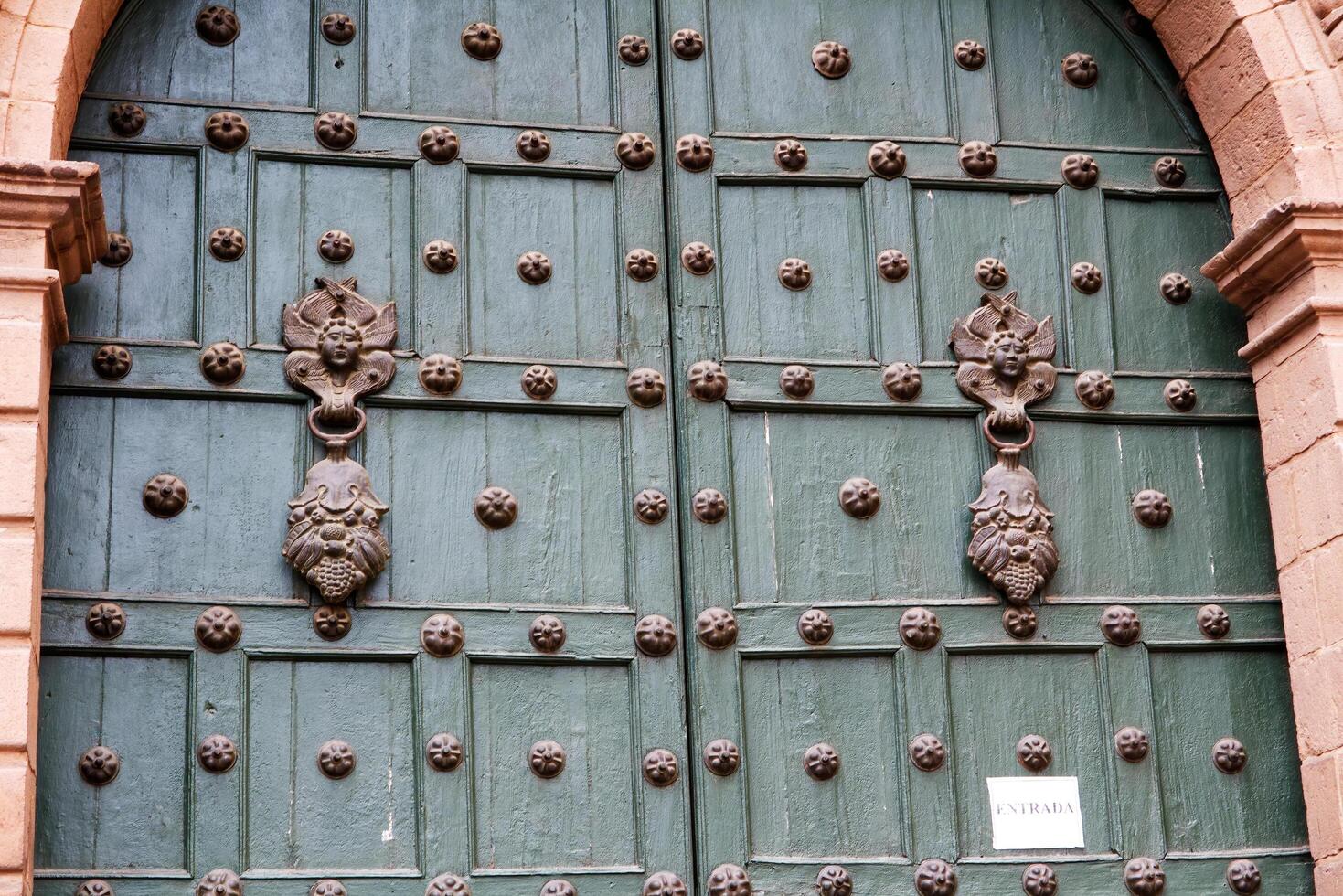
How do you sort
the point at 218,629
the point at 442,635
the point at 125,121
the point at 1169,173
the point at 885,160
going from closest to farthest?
the point at 218,629 < the point at 442,635 < the point at 125,121 < the point at 885,160 < the point at 1169,173

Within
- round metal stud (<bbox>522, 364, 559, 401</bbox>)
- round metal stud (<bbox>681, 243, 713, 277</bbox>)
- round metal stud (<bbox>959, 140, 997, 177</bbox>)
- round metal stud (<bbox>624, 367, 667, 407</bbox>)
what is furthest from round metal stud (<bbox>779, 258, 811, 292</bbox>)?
round metal stud (<bbox>522, 364, 559, 401</bbox>)

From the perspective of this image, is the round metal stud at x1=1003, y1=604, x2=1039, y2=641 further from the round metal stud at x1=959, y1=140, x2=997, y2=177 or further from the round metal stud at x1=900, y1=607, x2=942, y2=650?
the round metal stud at x1=959, y1=140, x2=997, y2=177

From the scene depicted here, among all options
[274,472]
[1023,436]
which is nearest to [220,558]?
[274,472]

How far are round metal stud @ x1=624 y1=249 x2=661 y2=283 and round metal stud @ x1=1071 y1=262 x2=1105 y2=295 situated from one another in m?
1.01

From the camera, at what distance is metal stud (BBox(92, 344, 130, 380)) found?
4.17 m

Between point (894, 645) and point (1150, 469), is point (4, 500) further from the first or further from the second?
point (1150, 469)

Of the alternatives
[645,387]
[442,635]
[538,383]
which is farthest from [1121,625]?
[442,635]

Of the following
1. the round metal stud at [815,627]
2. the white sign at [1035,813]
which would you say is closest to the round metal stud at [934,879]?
the white sign at [1035,813]

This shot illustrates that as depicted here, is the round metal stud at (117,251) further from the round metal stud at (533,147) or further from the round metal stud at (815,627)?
the round metal stud at (815,627)

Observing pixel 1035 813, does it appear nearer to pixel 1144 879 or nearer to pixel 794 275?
pixel 1144 879

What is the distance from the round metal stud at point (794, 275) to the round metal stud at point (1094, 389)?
675 millimetres

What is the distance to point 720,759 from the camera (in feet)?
13.7

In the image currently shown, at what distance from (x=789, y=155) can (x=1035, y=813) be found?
63.1 inches

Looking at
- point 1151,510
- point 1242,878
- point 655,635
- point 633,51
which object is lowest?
point 1242,878
